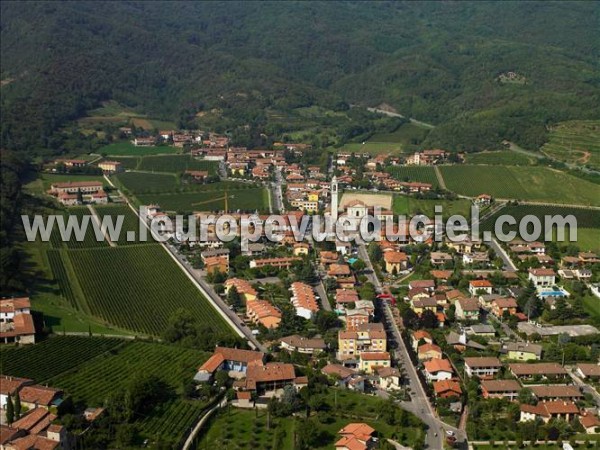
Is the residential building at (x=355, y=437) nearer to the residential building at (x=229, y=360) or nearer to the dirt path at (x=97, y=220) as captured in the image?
the residential building at (x=229, y=360)

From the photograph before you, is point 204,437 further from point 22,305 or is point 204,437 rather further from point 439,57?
point 439,57

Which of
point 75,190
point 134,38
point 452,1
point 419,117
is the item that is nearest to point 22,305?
point 75,190

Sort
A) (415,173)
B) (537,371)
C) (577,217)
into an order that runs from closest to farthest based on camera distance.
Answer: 1. (537,371)
2. (577,217)
3. (415,173)

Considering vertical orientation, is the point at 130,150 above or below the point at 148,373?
above

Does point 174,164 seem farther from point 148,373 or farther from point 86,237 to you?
point 148,373

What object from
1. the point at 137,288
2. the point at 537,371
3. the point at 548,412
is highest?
the point at 137,288

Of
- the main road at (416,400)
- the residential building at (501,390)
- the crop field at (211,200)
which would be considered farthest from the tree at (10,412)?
the crop field at (211,200)

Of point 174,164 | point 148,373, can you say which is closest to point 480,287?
point 148,373
